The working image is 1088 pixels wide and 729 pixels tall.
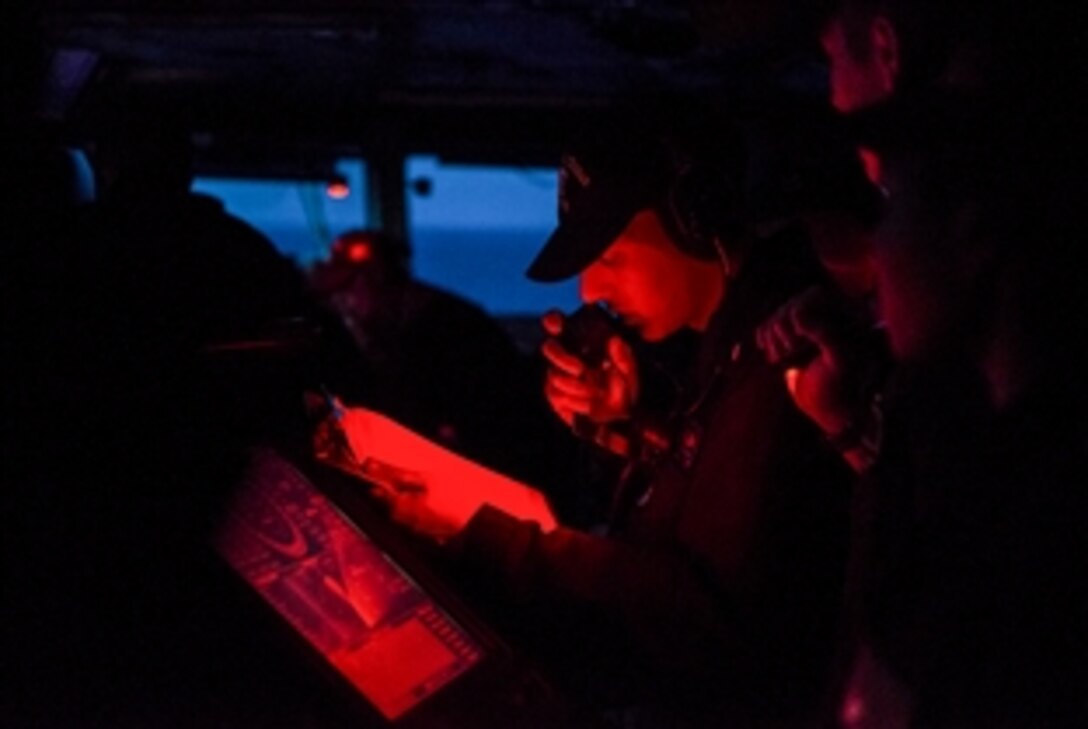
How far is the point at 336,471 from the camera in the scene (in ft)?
6.17

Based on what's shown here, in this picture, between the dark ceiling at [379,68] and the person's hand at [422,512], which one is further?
the dark ceiling at [379,68]

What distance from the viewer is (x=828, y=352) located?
1570mm

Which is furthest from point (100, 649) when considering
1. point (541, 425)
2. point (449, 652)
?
point (541, 425)

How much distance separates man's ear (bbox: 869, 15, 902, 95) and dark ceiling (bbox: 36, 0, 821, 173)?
279 centimetres

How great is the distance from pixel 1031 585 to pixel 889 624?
0.52 feet

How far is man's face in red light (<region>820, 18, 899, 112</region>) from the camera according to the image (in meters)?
1.36

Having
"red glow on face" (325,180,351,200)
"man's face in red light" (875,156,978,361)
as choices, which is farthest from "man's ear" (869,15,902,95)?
"red glow on face" (325,180,351,200)

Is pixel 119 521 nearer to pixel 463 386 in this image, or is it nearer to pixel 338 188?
pixel 463 386

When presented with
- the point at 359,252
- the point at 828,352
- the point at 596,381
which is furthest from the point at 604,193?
the point at 359,252

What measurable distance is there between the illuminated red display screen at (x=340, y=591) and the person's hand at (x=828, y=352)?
0.53m

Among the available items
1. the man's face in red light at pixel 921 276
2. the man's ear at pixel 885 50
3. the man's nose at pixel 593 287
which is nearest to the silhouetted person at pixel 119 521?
the man's face in red light at pixel 921 276

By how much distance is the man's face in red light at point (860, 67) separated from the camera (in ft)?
4.45

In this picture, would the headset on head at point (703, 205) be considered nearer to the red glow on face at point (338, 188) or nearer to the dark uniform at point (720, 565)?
the dark uniform at point (720, 565)

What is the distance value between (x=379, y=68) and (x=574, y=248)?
18.5 ft
